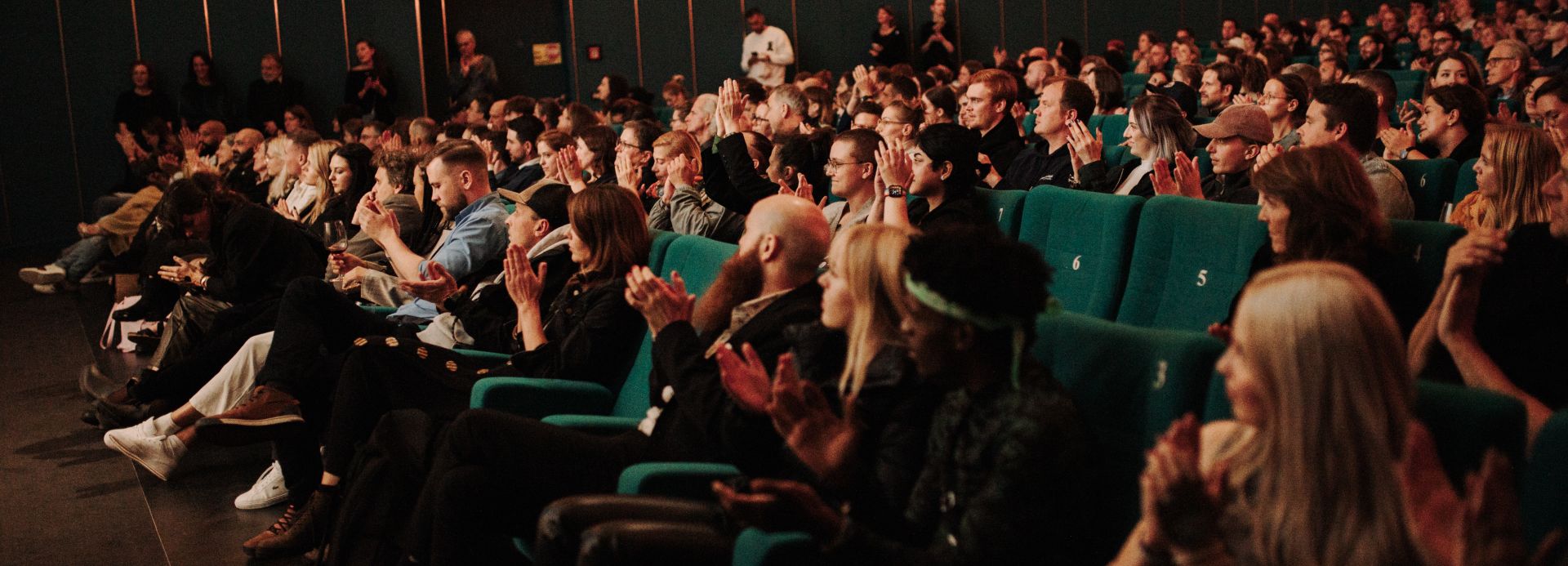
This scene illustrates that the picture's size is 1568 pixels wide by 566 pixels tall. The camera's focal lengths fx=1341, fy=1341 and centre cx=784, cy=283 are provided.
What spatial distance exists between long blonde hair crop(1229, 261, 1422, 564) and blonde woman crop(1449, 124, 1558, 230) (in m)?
1.72

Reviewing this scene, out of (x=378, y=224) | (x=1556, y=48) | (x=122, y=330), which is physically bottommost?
(x=122, y=330)

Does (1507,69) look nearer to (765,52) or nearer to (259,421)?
(259,421)

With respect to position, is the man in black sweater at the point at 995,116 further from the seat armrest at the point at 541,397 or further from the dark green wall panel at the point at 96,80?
the dark green wall panel at the point at 96,80

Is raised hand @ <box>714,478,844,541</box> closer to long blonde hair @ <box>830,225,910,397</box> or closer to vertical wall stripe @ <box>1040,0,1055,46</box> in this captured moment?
long blonde hair @ <box>830,225,910,397</box>

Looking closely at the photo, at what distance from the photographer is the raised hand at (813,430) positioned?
2080 millimetres

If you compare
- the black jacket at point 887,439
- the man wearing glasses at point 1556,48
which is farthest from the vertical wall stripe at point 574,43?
the black jacket at point 887,439

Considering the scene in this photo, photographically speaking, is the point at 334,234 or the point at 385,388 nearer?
the point at 385,388

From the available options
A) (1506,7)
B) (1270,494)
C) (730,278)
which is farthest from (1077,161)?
(1506,7)

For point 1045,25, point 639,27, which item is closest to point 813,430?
point 639,27

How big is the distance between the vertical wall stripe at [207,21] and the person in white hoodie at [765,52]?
457 cm

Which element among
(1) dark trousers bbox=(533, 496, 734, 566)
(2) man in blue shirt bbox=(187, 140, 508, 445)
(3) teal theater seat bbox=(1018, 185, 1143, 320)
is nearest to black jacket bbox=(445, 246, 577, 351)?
(2) man in blue shirt bbox=(187, 140, 508, 445)

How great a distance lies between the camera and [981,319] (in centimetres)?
188

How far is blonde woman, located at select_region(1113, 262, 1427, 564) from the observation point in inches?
56.0

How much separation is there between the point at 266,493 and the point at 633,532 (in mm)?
2156
